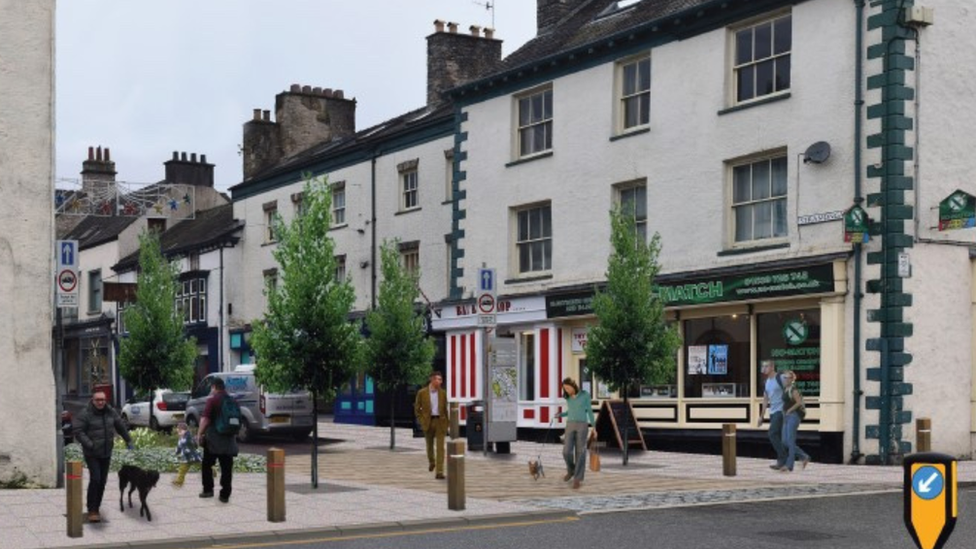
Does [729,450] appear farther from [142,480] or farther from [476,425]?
[142,480]

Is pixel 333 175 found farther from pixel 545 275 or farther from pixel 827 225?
pixel 827 225

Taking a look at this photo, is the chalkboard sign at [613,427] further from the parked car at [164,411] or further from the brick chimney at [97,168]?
the brick chimney at [97,168]

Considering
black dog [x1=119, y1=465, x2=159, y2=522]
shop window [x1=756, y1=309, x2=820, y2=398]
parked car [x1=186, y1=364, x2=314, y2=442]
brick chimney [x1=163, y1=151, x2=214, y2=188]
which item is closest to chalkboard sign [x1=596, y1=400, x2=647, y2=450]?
shop window [x1=756, y1=309, x2=820, y2=398]

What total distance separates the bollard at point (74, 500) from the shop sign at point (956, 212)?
627 inches

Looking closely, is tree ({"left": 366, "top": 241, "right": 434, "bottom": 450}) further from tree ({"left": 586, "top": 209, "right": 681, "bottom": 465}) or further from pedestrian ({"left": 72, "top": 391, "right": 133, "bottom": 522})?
pedestrian ({"left": 72, "top": 391, "right": 133, "bottom": 522})

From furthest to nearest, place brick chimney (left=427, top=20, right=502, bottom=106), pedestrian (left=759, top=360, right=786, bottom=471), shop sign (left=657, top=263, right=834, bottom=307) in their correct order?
brick chimney (left=427, top=20, right=502, bottom=106), shop sign (left=657, top=263, right=834, bottom=307), pedestrian (left=759, top=360, right=786, bottom=471)

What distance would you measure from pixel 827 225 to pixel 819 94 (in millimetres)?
2510

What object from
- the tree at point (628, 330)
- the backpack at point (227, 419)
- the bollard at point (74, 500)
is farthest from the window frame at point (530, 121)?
the bollard at point (74, 500)

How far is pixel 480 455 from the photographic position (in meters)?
25.0

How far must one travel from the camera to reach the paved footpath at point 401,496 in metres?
13.6

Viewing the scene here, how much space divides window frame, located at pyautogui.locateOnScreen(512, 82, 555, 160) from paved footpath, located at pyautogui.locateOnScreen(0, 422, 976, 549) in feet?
28.4

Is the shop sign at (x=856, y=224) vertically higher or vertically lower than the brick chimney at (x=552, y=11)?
lower

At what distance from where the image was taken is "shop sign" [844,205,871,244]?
22.3 meters

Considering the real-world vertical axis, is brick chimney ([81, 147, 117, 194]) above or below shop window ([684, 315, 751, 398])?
Result: above
